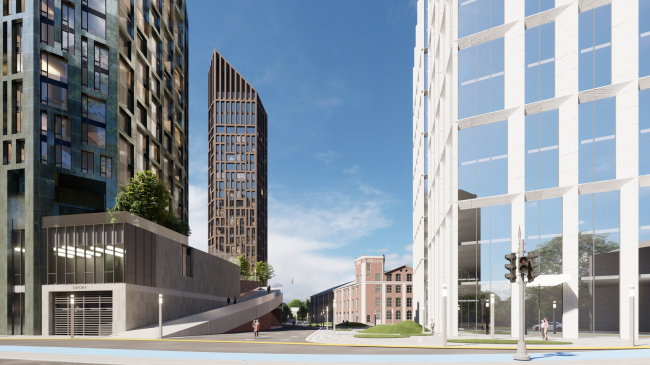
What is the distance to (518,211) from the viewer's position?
3922 centimetres

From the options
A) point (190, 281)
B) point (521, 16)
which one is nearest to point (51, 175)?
point (190, 281)

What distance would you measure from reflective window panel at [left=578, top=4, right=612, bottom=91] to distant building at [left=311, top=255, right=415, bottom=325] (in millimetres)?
99388

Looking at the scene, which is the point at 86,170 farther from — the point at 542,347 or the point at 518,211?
the point at 542,347

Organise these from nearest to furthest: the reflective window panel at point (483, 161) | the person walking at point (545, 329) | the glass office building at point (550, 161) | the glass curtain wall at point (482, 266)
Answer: the person walking at point (545, 329) < the glass office building at point (550, 161) < the glass curtain wall at point (482, 266) < the reflective window panel at point (483, 161)

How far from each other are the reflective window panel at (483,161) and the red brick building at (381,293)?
304 feet

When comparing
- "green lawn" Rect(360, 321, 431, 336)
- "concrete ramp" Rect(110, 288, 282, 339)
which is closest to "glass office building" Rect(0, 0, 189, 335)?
"concrete ramp" Rect(110, 288, 282, 339)

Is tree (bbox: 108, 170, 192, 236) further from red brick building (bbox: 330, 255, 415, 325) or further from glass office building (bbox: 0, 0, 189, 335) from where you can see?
red brick building (bbox: 330, 255, 415, 325)

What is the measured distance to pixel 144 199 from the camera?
2131 inches

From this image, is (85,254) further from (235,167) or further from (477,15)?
(235,167)

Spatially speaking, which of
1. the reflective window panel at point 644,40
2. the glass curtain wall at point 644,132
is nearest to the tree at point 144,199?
the glass curtain wall at point 644,132

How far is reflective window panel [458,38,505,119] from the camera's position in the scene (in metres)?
41.4

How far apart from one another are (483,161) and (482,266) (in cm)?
850

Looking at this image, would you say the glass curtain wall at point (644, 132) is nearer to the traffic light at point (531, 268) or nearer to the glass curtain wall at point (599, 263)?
the glass curtain wall at point (599, 263)

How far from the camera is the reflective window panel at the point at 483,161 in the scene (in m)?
40.6
